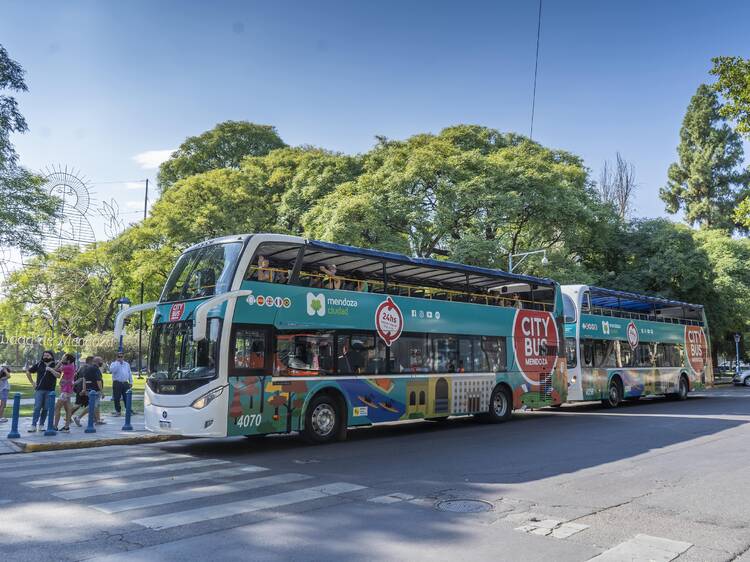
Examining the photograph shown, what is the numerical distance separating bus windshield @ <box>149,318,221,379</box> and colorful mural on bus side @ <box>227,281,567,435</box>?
56cm

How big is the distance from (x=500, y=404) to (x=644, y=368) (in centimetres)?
1018

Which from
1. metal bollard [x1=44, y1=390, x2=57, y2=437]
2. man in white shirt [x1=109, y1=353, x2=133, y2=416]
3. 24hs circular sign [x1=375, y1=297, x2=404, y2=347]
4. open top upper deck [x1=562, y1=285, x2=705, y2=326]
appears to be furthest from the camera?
open top upper deck [x1=562, y1=285, x2=705, y2=326]

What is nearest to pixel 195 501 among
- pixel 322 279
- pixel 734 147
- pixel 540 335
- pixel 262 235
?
pixel 262 235

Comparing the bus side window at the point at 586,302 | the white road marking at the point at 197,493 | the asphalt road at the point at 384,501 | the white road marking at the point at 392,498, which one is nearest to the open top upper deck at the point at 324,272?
the asphalt road at the point at 384,501

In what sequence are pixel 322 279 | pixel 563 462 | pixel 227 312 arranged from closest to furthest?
1. pixel 563 462
2. pixel 227 312
3. pixel 322 279

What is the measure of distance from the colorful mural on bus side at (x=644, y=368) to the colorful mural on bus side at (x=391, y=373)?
226 centimetres

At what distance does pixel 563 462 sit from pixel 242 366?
5980 millimetres

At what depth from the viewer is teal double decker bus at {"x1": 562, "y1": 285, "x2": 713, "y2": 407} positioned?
21.3m

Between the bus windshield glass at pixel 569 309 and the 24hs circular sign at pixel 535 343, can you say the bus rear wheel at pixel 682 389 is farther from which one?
the 24hs circular sign at pixel 535 343

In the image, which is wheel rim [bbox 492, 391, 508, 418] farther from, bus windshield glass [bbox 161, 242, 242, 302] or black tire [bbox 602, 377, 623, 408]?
bus windshield glass [bbox 161, 242, 242, 302]

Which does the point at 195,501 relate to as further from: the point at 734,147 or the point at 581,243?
the point at 734,147

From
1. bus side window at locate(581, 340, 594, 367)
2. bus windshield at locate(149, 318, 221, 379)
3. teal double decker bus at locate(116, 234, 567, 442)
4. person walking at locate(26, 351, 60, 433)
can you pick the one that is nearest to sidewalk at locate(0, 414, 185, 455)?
person walking at locate(26, 351, 60, 433)

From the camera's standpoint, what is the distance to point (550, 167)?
31.8 meters

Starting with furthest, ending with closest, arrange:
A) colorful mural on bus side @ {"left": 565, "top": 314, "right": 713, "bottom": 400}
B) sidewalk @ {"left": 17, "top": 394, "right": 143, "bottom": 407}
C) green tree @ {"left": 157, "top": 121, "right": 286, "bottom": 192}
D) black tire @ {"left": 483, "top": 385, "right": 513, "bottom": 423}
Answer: green tree @ {"left": 157, "top": 121, "right": 286, "bottom": 192} < colorful mural on bus side @ {"left": 565, "top": 314, "right": 713, "bottom": 400} < sidewalk @ {"left": 17, "top": 394, "right": 143, "bottom": 407} < black tire @ {"left": 483, "top": 385, "right": 513, "bottom": 423}
